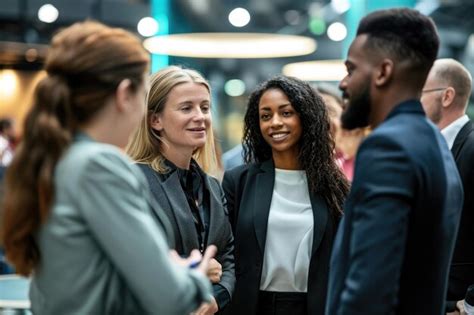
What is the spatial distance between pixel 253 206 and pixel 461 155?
1.07 m

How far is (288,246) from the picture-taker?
3.31 metres

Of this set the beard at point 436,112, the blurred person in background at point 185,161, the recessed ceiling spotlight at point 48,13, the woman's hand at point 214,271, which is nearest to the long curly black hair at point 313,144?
the blurred person in background at point 185,161

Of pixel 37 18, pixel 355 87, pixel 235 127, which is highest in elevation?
pixel 37 18

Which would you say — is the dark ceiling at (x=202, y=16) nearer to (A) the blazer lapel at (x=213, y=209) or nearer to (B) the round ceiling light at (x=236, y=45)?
(B) the round ceiling light at (x=236, y=45)

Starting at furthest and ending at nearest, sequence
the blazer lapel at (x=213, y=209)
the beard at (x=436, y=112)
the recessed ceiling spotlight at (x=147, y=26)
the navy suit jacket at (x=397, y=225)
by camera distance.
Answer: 1. the recessed ceiling spotlight at (x=147, y=26)
2. the beard at (x=436, y=112)
3. the blazer lapel at (x=213, y=209)
4. the navy suit jacket at (x=397, y=225)

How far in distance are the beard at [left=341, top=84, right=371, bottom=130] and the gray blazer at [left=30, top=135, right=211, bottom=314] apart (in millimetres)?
686

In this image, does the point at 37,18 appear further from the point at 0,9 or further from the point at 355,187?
the point at 355,187

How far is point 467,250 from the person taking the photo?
368 cm

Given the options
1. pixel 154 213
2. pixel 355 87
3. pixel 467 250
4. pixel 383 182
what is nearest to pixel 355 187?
pixel 383 182

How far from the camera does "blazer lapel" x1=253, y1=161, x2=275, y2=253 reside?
332 centimetres

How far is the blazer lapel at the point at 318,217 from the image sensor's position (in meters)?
3.27

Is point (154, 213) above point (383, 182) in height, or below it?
below

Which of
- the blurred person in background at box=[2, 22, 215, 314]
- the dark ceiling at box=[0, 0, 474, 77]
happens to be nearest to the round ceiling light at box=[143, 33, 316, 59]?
the dark ceiling at box=[0, 0, 474, 77]

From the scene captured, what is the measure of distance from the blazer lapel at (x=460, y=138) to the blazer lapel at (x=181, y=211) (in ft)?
4.62
